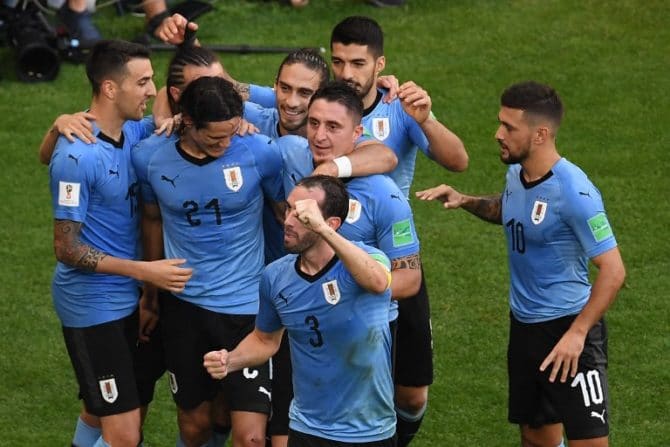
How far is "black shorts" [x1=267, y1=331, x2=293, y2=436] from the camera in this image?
8383 mm

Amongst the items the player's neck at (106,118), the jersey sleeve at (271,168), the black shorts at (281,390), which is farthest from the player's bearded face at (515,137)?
the player's neck at (106,118)

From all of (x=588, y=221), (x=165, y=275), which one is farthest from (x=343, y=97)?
(x=588, y=221)

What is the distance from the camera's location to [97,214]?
8188mm

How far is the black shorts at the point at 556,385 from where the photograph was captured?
799 cm

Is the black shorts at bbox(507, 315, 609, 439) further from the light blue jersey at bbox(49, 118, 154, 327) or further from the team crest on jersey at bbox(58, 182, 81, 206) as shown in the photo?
the team crest on jersey at bbox(58, 182, 81, 206)

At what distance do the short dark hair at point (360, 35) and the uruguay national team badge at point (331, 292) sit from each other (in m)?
2.08

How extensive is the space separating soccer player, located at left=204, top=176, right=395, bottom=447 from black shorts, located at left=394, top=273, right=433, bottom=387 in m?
1.53

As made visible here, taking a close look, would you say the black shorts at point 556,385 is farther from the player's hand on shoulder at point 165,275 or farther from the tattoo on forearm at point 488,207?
the player's hand on shoulder at point 165,275

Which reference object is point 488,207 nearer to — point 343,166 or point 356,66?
point 356,66

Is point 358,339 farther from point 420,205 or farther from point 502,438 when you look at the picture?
point 420,205

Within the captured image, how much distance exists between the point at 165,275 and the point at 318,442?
133cm

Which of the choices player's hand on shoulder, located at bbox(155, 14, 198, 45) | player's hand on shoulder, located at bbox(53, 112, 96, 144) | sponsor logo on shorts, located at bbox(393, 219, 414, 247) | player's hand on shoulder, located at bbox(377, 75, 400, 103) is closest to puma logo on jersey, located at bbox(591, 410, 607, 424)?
sponsor logo on shorts, located at bbox(393, 219, 414, 247)

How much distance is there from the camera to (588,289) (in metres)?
8.16

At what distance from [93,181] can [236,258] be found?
0.90m
